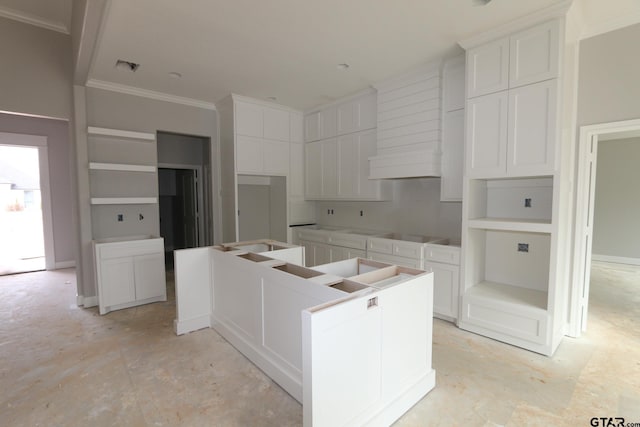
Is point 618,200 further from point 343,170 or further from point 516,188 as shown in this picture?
point 343,170

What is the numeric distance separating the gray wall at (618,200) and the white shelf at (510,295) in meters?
4.81

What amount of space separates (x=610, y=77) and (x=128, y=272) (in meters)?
5.59

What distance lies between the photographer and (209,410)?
6.70 feet

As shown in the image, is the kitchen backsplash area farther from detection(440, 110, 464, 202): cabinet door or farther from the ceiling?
the ceiling

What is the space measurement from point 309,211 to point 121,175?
304 centimetres

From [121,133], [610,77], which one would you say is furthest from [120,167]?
[610,77]

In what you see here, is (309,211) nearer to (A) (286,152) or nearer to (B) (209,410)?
(A) (286,152)

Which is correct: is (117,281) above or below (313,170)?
below

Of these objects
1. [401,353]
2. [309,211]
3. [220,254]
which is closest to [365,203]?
[309,211]

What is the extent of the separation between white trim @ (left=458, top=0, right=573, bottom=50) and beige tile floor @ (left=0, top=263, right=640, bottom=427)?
289cm

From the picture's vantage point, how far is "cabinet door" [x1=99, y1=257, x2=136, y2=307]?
3.69 meters

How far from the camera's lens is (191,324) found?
321 centimetres

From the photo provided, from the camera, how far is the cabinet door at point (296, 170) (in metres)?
5.39

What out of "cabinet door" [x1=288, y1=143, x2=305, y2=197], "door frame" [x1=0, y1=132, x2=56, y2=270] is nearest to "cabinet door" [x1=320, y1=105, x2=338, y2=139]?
"cabinet door" [x1=288, y1=143, x2=305, y2=197]
